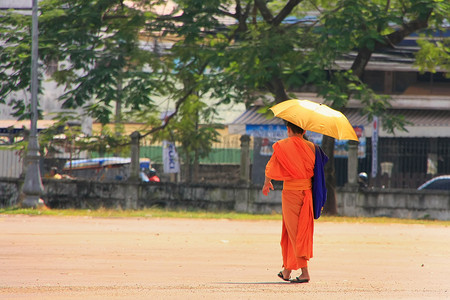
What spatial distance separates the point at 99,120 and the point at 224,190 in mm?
3963

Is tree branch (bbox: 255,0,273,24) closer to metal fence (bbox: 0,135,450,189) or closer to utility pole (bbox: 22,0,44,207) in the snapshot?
metal fence (bbox: 0,135,450,189)

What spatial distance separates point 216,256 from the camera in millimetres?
10859

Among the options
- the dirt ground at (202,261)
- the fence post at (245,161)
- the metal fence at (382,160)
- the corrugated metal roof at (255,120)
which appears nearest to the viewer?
the dirt ground at (202,261)

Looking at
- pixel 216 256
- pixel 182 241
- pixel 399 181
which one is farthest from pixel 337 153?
pixel 216 256

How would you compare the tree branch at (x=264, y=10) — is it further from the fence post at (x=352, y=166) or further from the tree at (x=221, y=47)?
the fence post at (x=352, y=166)

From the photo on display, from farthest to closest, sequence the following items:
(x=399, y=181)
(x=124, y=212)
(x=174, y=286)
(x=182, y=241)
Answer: (x=399, y=181) < (x=124, y=212) < (x=182, y=241) < (x=174, y=286)

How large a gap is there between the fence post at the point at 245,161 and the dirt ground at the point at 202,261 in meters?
3.99

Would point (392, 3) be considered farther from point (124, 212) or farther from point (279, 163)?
point (279, 163)

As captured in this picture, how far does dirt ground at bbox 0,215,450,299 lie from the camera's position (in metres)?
7.05

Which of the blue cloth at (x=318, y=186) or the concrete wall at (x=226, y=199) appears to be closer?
the blue cloth at (x=318, y=186)

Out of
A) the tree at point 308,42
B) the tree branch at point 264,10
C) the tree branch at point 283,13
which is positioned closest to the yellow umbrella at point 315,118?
the tree at point 308,42

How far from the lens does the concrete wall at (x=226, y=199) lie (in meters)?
21.5

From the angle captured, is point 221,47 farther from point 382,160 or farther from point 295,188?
point 295,188

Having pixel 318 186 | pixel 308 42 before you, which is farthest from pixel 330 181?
pixel 318 186
